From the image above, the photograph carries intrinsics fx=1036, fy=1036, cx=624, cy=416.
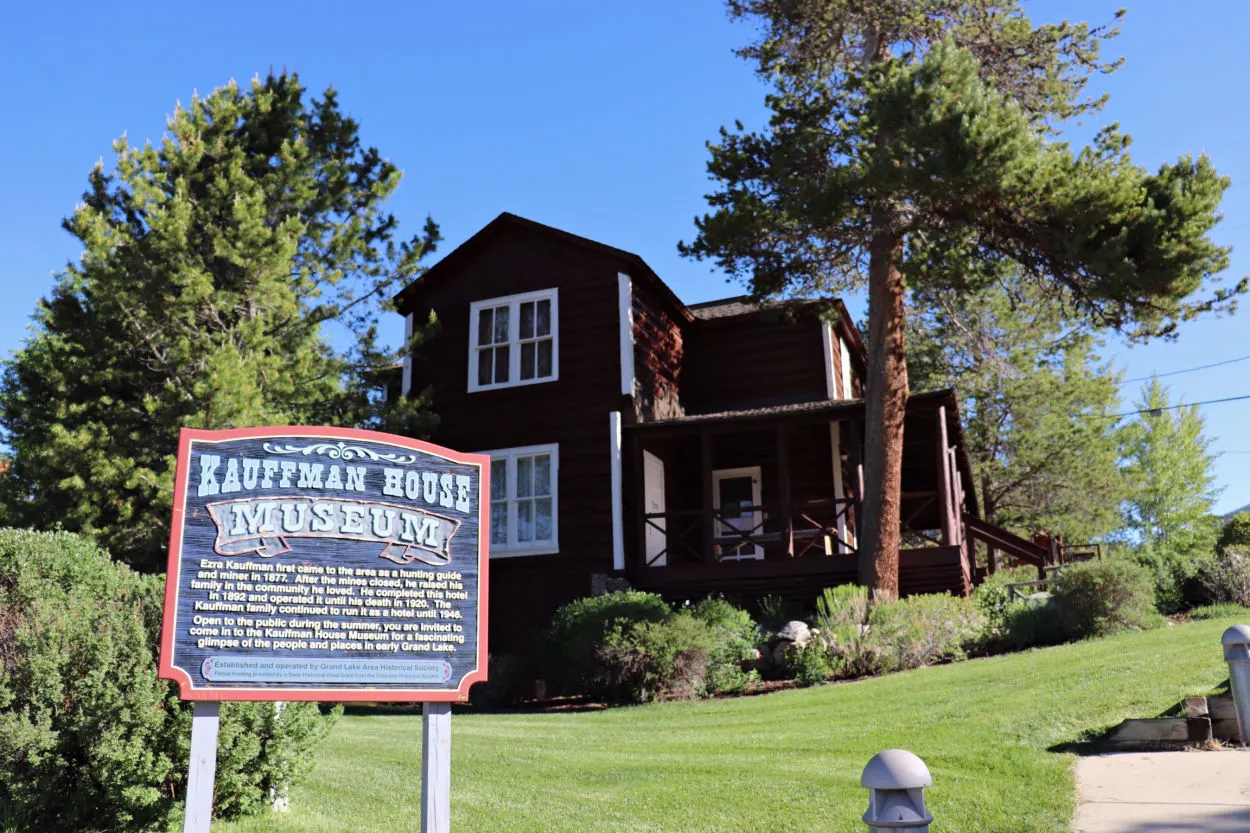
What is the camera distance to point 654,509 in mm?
20891

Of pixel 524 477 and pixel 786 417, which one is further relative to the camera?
pixel 524 477

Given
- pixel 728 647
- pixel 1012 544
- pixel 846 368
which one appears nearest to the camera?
pixel 728 647

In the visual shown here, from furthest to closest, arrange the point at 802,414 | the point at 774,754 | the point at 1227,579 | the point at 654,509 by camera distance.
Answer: the point at 654,509 < the point at 802,414 < the point at 1227,579 < the point at 774,754

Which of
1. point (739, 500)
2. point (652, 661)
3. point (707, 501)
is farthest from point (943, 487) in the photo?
point (652, 661)

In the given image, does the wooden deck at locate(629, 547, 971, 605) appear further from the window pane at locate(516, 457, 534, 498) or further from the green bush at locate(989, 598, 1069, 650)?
the window pane at locate(516, 457, 534, 498)

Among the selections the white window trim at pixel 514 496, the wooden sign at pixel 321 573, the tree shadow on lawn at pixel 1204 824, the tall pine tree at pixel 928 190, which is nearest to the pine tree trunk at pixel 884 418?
the tall pine tree at pixel 928 190

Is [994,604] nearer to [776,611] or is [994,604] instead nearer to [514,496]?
[776,611]

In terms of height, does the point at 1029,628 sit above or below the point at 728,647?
above

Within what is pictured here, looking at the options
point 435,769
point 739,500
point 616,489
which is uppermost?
point 739,500

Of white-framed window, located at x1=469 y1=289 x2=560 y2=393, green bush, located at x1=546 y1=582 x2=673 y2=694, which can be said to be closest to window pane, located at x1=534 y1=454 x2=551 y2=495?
white-framed window, located at x1=469 y1=289 x2=560 y2=393

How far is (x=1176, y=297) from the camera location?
15.6 m

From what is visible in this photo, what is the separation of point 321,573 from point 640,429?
45.0ft

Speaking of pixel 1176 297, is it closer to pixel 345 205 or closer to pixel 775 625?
pixel 775 625

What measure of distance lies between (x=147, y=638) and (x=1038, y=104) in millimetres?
16938
